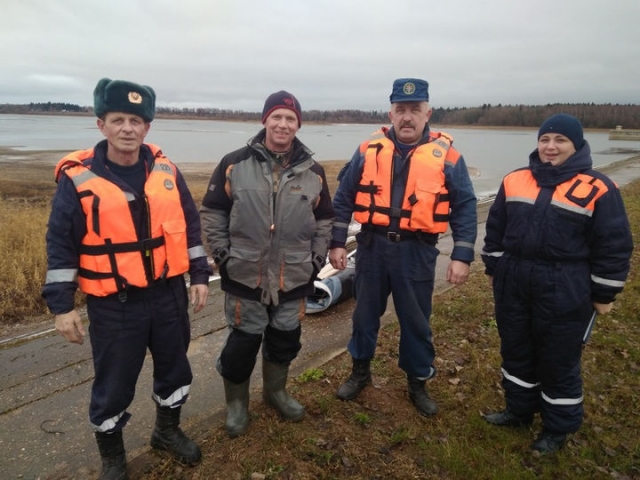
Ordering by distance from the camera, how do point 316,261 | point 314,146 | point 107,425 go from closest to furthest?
point 107,425 → point 316,261 → point 314,146

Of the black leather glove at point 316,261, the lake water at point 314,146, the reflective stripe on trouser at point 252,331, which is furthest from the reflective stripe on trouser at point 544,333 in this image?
the lake water at point 314,146

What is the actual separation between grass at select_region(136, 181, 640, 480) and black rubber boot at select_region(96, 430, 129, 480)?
0.17 meters

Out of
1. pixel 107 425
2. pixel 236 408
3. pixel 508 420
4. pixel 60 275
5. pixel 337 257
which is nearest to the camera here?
pixel 60 275

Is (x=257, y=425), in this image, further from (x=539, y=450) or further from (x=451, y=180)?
(x=451, y=180)

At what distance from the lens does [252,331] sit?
3.11m

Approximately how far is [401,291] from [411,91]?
59.4 inches

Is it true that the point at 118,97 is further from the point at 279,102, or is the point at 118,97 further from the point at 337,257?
the point at 337,257

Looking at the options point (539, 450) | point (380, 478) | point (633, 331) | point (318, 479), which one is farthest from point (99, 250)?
point (633, 331)

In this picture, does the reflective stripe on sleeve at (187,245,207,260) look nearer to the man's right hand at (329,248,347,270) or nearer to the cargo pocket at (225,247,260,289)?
the cargo pocket at (225,247,260,289)

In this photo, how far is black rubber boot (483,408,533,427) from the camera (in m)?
3.47

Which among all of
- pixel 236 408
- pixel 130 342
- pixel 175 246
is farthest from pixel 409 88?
pixel 236 408

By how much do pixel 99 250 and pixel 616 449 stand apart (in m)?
3.87

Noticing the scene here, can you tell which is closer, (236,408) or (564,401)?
(564,401)

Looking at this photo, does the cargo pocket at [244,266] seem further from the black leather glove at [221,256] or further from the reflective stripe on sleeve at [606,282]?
the reflective stripe on sleeve at [606,282]
